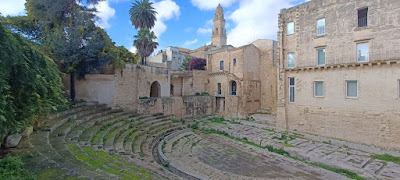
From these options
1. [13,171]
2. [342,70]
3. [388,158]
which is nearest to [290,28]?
[342,70]

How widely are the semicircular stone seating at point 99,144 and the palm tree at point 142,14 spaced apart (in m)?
15.8

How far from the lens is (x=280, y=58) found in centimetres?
1723

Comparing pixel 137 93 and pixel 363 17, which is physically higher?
pixel 363 17

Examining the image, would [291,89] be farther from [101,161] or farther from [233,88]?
[101,161]

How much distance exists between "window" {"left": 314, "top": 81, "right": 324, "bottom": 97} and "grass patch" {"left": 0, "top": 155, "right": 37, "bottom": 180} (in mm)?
16513

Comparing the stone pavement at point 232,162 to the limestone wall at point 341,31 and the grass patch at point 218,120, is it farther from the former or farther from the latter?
the limestone wall at point 341,31

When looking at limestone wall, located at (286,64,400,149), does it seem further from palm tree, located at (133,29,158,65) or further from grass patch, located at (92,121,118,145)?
palm tree, located at (133,29,158,65)

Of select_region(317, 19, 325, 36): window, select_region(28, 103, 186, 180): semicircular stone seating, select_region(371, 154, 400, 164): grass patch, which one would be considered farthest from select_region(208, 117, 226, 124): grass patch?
select_region(371, 154, 400, 164): grass patch

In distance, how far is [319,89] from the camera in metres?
15.2

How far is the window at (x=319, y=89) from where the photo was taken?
49.2ft

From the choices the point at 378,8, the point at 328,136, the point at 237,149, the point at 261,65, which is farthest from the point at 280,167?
the point at 261,65

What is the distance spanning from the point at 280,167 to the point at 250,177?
2.27 m

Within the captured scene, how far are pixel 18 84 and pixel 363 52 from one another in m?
17.4

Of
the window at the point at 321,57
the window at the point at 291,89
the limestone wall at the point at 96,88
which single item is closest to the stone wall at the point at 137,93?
the limestone wall at the point at 96,88
